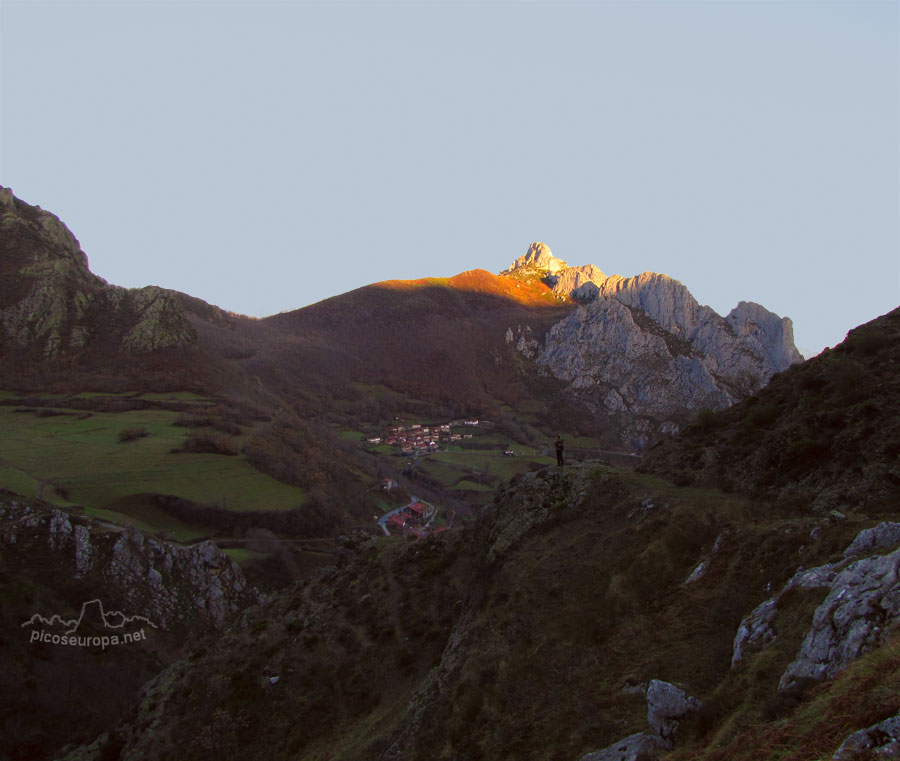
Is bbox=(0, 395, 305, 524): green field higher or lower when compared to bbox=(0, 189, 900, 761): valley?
higher

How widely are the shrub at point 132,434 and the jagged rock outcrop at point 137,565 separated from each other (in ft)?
95.4

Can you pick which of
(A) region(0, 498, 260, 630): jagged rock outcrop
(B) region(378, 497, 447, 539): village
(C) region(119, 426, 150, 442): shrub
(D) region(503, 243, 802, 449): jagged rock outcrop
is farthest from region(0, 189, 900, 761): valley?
(D) region(503, 243, 802, 449): jagged rock outcrop

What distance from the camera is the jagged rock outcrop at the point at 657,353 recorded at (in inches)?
5984

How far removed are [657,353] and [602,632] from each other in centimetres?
16227

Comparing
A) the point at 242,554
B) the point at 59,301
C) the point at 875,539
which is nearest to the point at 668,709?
the point at 875,539

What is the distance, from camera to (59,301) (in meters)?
112

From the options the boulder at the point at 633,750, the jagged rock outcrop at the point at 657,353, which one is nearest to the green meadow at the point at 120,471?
the boulder at the point at 633,750

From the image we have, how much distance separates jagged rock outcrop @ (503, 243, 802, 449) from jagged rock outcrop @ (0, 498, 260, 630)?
10986 centimetres

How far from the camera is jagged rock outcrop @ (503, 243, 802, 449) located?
152 metres

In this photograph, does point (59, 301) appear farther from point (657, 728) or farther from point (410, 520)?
point (657, 728)

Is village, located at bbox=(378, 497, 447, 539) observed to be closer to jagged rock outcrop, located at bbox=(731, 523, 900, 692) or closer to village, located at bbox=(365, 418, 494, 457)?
village, located at bbox=(365, 418, 494, 457)

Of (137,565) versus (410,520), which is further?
(410,520)

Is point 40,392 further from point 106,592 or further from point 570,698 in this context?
point 570,698

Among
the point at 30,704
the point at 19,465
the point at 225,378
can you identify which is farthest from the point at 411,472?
the point at 30,704
